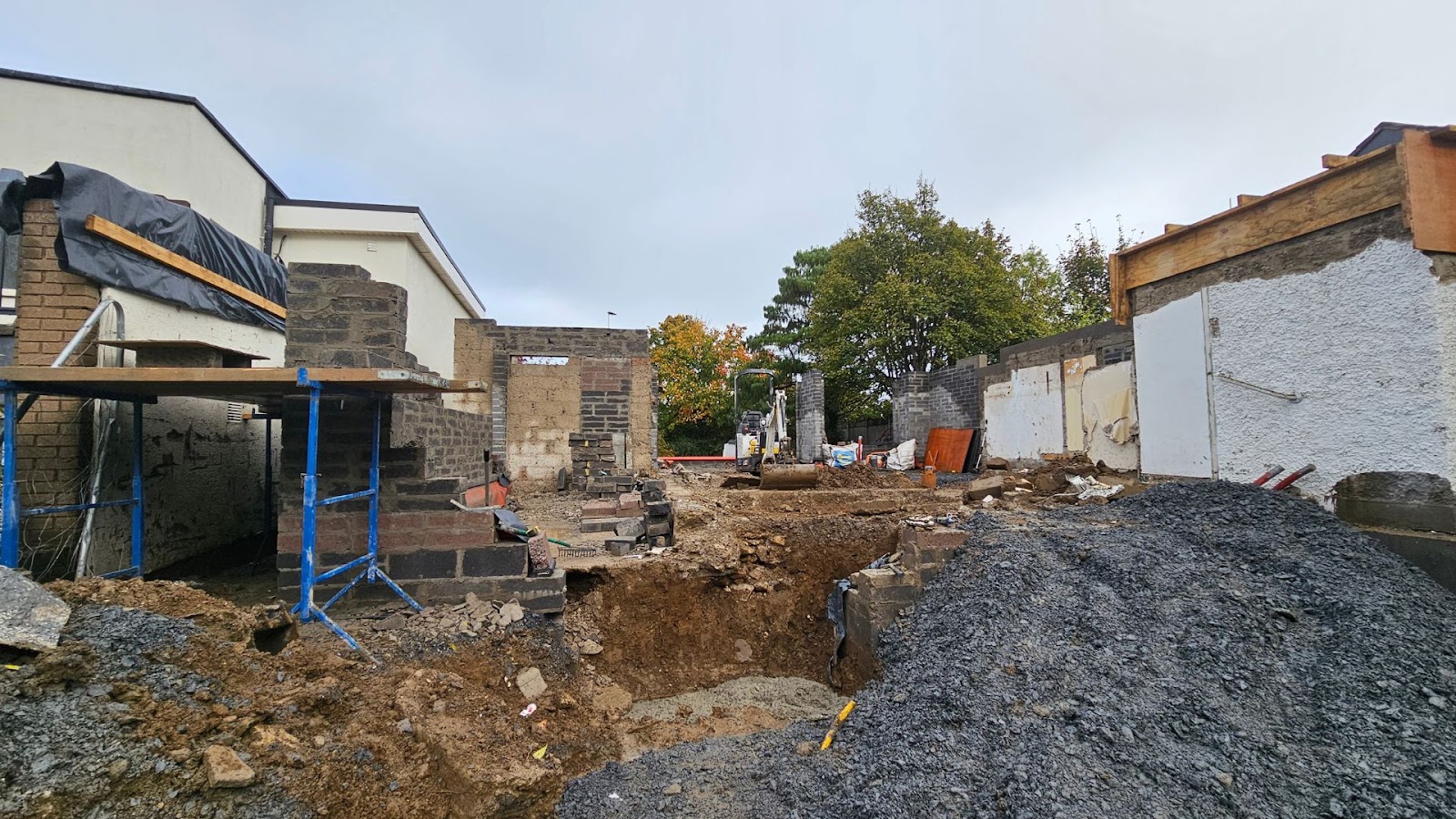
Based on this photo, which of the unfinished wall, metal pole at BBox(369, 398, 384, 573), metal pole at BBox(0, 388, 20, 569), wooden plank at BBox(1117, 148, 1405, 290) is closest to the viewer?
metal pole at BBox(0, 388, 20, 569)

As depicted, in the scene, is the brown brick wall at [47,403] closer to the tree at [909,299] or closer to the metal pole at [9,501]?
the metal pole at [9,501]

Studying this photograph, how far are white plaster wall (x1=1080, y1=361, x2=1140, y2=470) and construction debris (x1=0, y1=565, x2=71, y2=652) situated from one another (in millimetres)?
11205

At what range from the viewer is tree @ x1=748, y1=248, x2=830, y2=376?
2975 centimetres

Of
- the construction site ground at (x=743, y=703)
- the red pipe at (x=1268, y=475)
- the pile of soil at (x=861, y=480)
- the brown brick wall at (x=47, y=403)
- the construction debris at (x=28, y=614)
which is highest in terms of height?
the brown brick wall at (x=47, y=403)

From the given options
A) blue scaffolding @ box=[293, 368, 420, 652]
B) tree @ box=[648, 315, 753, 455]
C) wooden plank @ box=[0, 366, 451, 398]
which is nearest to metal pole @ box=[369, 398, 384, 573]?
blue scaffolding @ box=[293, 368, 420, 652]

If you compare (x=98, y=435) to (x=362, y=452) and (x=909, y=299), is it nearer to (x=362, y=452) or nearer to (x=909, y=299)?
(x=362, y=452)

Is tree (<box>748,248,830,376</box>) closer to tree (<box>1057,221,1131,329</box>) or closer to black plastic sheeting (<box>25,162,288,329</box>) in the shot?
tree (<box>1057,221,1131,329</box>)

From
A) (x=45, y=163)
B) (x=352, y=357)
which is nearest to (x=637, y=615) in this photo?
(x=352, y=357)

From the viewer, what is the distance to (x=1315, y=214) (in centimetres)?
415

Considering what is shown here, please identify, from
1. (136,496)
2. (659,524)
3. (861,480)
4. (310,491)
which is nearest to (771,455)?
(861,480)

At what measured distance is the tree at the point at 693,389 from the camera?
27844mm

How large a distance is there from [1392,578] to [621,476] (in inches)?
362

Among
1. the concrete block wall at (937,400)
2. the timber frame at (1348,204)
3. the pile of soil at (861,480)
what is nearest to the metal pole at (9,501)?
the timber frame at (1348,204)

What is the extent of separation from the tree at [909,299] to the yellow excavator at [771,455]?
15.5ft
